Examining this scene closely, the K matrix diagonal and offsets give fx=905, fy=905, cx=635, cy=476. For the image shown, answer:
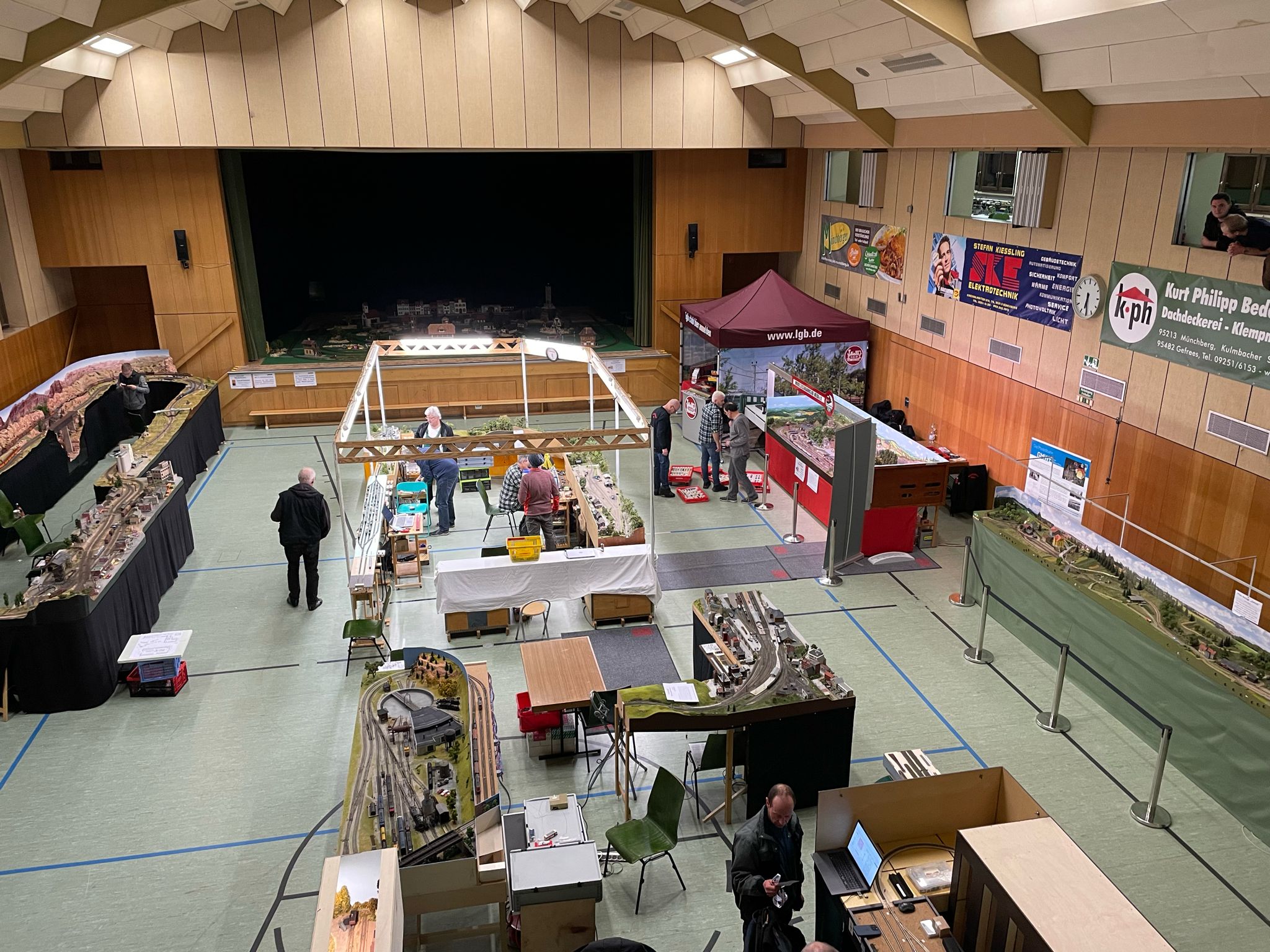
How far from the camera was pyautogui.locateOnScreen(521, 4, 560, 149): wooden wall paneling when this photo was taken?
1638 centimetres

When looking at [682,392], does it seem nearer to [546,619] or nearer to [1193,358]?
[546,619]

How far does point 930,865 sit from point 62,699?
326 inches

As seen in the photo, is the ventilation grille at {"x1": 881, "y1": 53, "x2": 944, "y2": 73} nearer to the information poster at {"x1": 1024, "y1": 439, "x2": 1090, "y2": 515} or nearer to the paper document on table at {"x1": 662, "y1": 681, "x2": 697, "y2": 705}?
the information poster at {"x1": 1024, "y1": 439, "x2": 1090, "y2": 515}

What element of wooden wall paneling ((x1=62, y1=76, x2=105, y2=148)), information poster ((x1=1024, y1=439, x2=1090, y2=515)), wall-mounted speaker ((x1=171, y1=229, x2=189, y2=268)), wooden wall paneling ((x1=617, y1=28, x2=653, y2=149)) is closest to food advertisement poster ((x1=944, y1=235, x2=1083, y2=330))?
information poster ((x1=1024, y1=439, x2=1090, y2=515))

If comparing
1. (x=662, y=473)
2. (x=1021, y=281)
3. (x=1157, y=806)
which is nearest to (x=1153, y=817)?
(x=1157, y=806)

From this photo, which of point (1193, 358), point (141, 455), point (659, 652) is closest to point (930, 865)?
point (659, 652)

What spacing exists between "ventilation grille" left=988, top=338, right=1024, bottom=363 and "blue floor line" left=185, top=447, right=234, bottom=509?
39.9 feet

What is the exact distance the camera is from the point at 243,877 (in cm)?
694

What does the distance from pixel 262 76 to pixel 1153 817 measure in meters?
16.9

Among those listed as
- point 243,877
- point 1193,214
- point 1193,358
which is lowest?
point 243,877

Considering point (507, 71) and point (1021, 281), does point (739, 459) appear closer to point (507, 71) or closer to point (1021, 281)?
point (1021, 281)

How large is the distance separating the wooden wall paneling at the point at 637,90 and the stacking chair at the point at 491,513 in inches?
298

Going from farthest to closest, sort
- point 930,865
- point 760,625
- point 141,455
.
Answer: point 141,455 → point 760,625 → point 930,865

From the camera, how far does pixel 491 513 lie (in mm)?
13219
